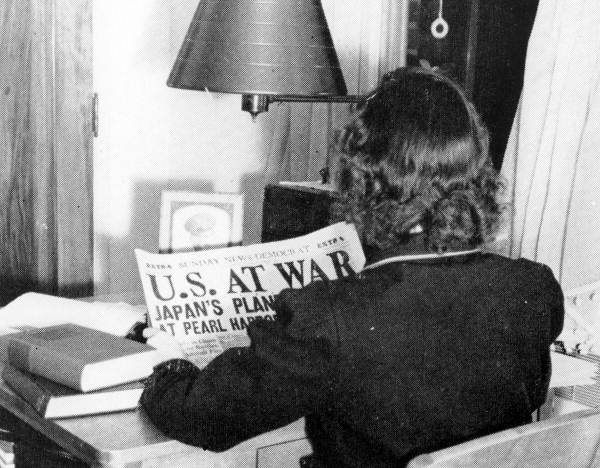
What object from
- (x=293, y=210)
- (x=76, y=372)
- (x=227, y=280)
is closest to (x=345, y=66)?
(x=293, y=210)

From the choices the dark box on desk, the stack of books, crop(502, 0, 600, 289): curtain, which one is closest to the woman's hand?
the stack of books

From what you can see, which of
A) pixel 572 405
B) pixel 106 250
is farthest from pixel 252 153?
pixel 572 405

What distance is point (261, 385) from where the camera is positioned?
1.05 metres

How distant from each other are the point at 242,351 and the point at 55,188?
3.68 feet

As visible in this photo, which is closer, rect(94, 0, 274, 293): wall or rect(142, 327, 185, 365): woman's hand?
rect(142, 327, 185, 365): woman's hand

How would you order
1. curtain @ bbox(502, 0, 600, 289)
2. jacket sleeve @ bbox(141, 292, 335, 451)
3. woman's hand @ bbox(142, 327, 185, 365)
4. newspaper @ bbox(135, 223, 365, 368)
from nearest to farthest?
jacket sleeve @ bbox(141, 292, 335, 451)
woman's hand @ bbox(142, 327, 185, 365)
newspaper @ bbox(135, 223, 365, 368)
curtain @ bbox(502, 0, 600, 289)

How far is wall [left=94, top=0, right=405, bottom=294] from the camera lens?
2111mm

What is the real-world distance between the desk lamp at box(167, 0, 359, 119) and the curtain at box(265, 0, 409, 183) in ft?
1.78

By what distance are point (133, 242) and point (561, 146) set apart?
43.8 inches

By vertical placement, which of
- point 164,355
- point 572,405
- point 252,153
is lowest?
point 572,405

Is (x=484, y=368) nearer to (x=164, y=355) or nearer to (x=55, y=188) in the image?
(x=164, y=355)

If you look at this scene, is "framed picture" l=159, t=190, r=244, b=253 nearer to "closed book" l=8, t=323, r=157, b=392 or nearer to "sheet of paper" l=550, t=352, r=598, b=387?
"closed book" l=8, t=323, r=157, b=392

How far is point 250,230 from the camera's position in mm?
2438

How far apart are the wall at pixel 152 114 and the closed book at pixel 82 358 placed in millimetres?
880
